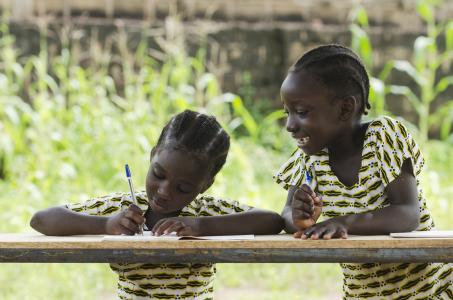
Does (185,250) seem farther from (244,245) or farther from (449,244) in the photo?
(449,244)

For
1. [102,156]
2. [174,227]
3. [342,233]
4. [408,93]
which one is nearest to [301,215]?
[342,233]

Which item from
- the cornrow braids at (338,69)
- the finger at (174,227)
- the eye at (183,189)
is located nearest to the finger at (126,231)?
the finger at (174,227)

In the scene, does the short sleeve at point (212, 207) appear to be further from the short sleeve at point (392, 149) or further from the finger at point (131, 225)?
the short sleeve at point (392, 149)

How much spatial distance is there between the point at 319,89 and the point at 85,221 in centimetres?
81

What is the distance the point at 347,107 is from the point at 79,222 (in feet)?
2.91

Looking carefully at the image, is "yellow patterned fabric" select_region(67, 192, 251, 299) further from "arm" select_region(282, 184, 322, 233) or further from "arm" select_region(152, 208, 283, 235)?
"arm" select_region(282, 184, 322, 233)

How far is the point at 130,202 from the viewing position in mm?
3074

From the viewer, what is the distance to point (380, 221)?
2.77 meters

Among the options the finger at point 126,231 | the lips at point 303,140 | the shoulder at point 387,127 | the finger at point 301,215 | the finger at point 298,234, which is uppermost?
the shoulder at point 387,127

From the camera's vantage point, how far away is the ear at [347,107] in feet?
9.76

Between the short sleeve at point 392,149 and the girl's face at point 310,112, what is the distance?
126 millimetres

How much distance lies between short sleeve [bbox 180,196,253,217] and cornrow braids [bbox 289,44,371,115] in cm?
46

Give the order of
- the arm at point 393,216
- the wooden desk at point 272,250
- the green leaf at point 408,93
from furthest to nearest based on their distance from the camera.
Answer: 1. the green leaf at point 408,93
2. the arm at point 393,216
3. the wooden desk at point 272,250

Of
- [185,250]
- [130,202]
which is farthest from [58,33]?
[185,250]
